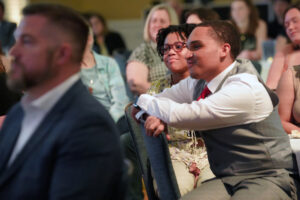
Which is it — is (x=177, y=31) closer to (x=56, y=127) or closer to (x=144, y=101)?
(x=144, y=101)

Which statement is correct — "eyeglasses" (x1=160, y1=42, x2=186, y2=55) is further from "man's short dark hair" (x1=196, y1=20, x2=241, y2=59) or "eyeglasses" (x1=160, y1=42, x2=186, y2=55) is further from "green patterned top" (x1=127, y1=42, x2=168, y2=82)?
"green patterned top" (x1=127, y1=42, x2=168, y2=82)

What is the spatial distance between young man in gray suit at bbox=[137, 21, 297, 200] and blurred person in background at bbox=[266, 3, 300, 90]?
1146mm

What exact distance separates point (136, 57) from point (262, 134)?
192cm

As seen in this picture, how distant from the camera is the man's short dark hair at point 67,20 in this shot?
1374 millimetres

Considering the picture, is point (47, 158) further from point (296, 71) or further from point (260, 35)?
point (260, 35)

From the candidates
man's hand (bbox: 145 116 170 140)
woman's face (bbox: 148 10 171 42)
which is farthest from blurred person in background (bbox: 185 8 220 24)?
man's hand (bbox: 145 116 170 140)

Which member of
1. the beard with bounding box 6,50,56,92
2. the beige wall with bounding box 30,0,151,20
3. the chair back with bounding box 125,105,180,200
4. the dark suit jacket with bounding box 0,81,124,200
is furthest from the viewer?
the beige wall with bounding box 30,0,151,20

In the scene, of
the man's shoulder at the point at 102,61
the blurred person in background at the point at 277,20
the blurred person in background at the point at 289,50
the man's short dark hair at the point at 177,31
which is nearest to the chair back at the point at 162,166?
the man's short dark hair at the point at 177,31

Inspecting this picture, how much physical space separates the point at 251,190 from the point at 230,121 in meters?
0.28

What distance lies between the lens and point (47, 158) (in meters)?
1.31

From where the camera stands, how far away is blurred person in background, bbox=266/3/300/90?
309 centimetres

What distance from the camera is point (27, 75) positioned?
1373mm

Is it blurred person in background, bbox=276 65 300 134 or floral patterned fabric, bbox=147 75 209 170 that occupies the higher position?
blurred person in background, bbox=276 65 300 134

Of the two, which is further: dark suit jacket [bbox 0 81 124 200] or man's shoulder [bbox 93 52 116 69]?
man's shoulder [bbox 93 52 116 69]
